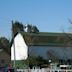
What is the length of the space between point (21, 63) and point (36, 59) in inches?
166

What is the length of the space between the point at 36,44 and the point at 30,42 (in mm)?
1524

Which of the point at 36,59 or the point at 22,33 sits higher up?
the point at 22,33

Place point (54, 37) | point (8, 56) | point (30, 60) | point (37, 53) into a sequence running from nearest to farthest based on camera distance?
point (30, 60), point (37, 53), point (54, 37), point (8, 56)

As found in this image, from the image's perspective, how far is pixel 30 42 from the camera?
277ft

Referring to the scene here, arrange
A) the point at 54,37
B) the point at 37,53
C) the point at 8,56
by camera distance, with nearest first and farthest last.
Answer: the point at 37,53 < the point at 54,37 < the point at 8,56

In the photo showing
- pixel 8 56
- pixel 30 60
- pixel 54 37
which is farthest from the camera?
pixel 8 56

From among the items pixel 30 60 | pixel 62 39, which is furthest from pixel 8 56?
pixel 30 60

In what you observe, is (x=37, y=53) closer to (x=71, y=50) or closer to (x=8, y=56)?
(x=71, y=50)

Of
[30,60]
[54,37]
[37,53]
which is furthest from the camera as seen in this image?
[54,37]

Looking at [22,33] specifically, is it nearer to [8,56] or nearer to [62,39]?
[62,39]

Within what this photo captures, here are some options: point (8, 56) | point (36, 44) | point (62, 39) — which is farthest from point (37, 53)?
point (8, 56)

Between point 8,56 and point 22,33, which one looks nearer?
point 22,33

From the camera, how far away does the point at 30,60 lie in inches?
2970

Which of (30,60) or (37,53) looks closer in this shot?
(30,60)
